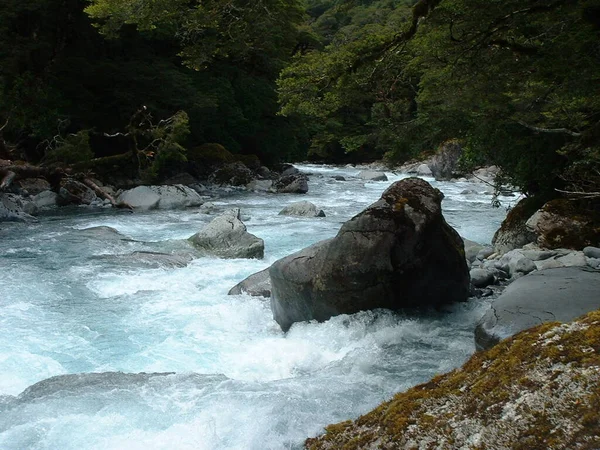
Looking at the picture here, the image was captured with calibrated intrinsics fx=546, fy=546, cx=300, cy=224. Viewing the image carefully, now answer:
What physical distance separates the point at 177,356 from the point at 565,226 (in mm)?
6924

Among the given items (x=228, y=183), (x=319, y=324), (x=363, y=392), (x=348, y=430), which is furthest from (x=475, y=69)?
(x=228, y=183)

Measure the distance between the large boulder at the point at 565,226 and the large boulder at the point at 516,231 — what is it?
0.36 meters

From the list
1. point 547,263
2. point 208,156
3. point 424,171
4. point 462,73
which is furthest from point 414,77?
point 424,171

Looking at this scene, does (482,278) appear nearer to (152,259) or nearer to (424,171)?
(152,259)

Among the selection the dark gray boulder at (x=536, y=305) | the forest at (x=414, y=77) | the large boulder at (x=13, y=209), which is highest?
A: the forest at (x=414, y=77)

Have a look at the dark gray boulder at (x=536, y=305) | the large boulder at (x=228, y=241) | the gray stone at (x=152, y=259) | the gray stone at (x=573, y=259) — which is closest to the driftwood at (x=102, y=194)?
the large boulder at (x=228, y=241)

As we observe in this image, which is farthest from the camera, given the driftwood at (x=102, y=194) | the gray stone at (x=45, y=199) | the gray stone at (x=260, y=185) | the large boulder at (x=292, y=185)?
the gray stone at (x=260, y=185)

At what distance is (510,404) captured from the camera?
5.40 feet

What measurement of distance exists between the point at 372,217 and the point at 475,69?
214 centimetres

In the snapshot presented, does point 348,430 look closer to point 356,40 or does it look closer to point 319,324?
point 319,324

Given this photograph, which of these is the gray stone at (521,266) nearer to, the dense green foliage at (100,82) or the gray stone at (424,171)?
the dense green foliage at (100,82)

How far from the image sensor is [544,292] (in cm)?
527

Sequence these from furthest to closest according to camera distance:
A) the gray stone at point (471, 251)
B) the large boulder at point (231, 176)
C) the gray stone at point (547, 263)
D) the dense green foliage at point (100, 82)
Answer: the large boulder at point (231, 176)
the dense green foliage at point (100, 82)
the gray stone at point (471, 251)
the gray stone at point (547, 263)

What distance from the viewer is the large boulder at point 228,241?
10.4m
